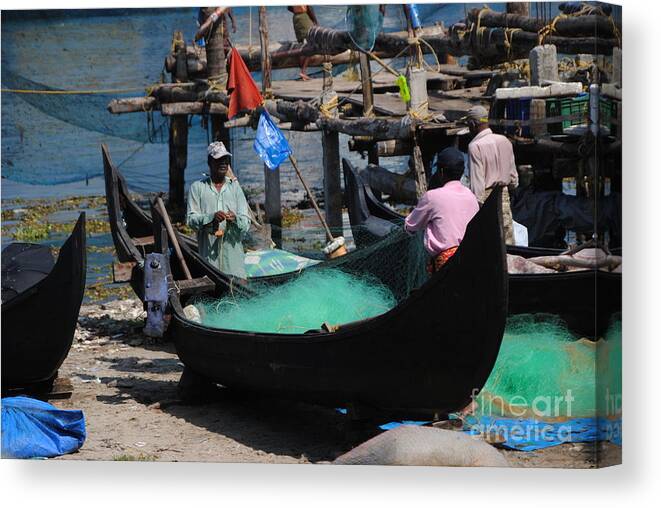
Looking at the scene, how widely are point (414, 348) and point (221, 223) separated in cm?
224

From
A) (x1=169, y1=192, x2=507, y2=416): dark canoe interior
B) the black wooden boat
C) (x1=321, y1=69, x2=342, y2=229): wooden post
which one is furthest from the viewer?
(x1=321, y1=69, x2=342, y2=229): wooden post

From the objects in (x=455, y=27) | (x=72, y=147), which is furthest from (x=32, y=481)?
(x=455, y=27)

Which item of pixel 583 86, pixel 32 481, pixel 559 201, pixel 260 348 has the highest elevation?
pixel 583 86

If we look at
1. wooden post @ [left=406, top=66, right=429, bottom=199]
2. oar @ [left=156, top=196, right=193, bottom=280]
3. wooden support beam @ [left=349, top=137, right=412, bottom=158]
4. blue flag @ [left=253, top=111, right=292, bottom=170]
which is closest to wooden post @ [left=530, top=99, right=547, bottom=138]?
wooden post @ [left=406, top=66, right=429, bottom=199]

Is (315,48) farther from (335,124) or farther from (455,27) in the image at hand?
(335,124)

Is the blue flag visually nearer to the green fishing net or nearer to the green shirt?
the green shirt

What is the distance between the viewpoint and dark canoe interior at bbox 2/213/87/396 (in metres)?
8.32

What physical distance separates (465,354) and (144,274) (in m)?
2.65

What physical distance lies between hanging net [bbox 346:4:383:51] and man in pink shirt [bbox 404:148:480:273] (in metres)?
1.71

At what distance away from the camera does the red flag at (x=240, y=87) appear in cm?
914

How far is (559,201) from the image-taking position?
8.58 m

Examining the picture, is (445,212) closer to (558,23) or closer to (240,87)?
(558,23)

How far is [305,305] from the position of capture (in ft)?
29.1

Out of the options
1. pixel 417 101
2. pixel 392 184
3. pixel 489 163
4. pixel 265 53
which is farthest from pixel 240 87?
pixel 392 184
